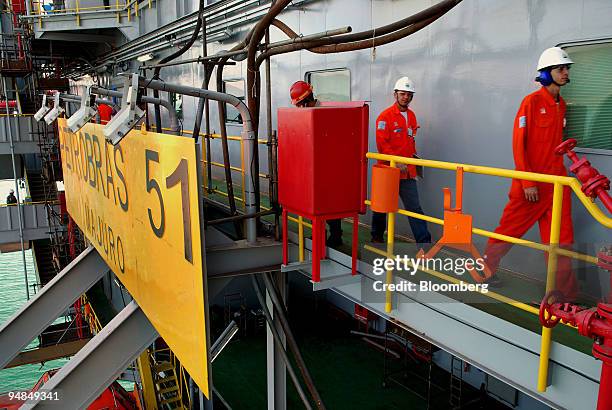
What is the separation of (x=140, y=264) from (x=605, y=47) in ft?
13.8

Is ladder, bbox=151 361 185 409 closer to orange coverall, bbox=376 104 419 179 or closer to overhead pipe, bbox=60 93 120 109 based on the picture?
overhead pipe, bbox=60 93 120 109

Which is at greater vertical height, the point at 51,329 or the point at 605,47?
the point at 605,47

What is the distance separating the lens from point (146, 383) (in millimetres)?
10938

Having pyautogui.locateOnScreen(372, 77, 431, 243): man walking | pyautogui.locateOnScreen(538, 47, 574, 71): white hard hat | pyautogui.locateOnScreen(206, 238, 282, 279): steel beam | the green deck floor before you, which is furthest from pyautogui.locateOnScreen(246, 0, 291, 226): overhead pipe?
the green deck floor

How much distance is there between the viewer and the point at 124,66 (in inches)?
705

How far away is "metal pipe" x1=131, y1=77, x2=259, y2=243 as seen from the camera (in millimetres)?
4219

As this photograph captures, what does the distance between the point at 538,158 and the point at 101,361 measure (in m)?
3.99

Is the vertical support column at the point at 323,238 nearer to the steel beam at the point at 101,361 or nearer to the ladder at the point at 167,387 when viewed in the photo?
the steel beam at the point at 101,361

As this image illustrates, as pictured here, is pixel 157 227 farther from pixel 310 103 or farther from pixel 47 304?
pixel 47 304

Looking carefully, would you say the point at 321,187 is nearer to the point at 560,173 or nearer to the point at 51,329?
the point at 560,173

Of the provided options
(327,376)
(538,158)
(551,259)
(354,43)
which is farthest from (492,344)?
(327,376)

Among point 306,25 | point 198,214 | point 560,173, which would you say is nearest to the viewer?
point 198,214

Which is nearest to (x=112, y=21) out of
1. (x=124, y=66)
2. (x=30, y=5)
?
(x=124, y=66)

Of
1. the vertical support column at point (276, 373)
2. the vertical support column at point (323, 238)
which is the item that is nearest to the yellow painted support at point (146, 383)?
the vertical support column at point (276, 373)
